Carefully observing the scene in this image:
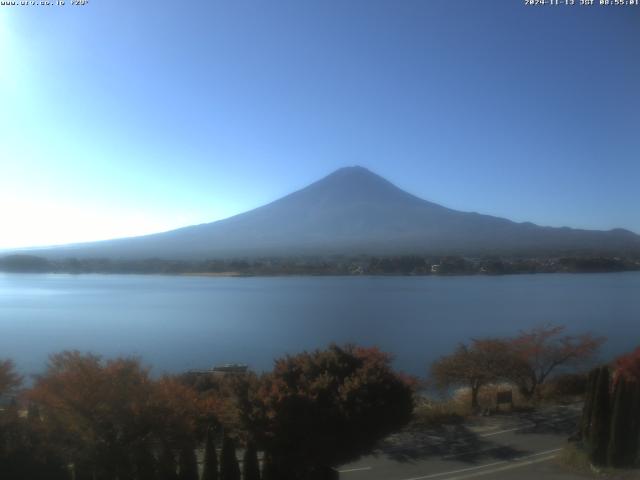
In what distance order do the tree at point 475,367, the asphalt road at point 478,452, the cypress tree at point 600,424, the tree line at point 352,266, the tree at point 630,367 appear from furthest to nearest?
the tree line at point 352,266 < the tree at point 475,367 < the tree at point 630,367 < the asphalt road at point 478,452 < the cypress tree at point 600,424

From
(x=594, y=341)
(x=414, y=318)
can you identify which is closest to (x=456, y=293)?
(x=414, y=318)

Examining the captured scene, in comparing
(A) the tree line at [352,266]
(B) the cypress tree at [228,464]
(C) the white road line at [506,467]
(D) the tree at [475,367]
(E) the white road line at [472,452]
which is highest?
(A) the tree line at [352,266]

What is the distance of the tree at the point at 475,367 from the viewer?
1017 cm

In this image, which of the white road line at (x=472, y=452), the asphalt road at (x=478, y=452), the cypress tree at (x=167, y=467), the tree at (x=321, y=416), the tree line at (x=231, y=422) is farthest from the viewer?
the white road line at (x=472, y=452)

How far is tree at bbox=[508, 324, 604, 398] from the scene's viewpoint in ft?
35.6

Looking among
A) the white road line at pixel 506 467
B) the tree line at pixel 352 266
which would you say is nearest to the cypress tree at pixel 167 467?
the white road line at pixel 506 467

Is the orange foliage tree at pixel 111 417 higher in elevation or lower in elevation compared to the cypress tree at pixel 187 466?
higher

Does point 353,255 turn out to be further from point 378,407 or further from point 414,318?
point 378,407

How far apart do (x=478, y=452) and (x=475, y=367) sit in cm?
381

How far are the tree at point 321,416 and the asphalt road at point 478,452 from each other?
877mm

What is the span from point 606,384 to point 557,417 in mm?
2885

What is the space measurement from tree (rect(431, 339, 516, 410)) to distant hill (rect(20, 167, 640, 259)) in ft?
119

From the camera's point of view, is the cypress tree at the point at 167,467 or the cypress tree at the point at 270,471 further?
the cypress tree at the point at 270,471

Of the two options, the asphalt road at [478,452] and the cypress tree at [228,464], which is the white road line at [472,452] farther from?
the cypress tree at [228,464]
